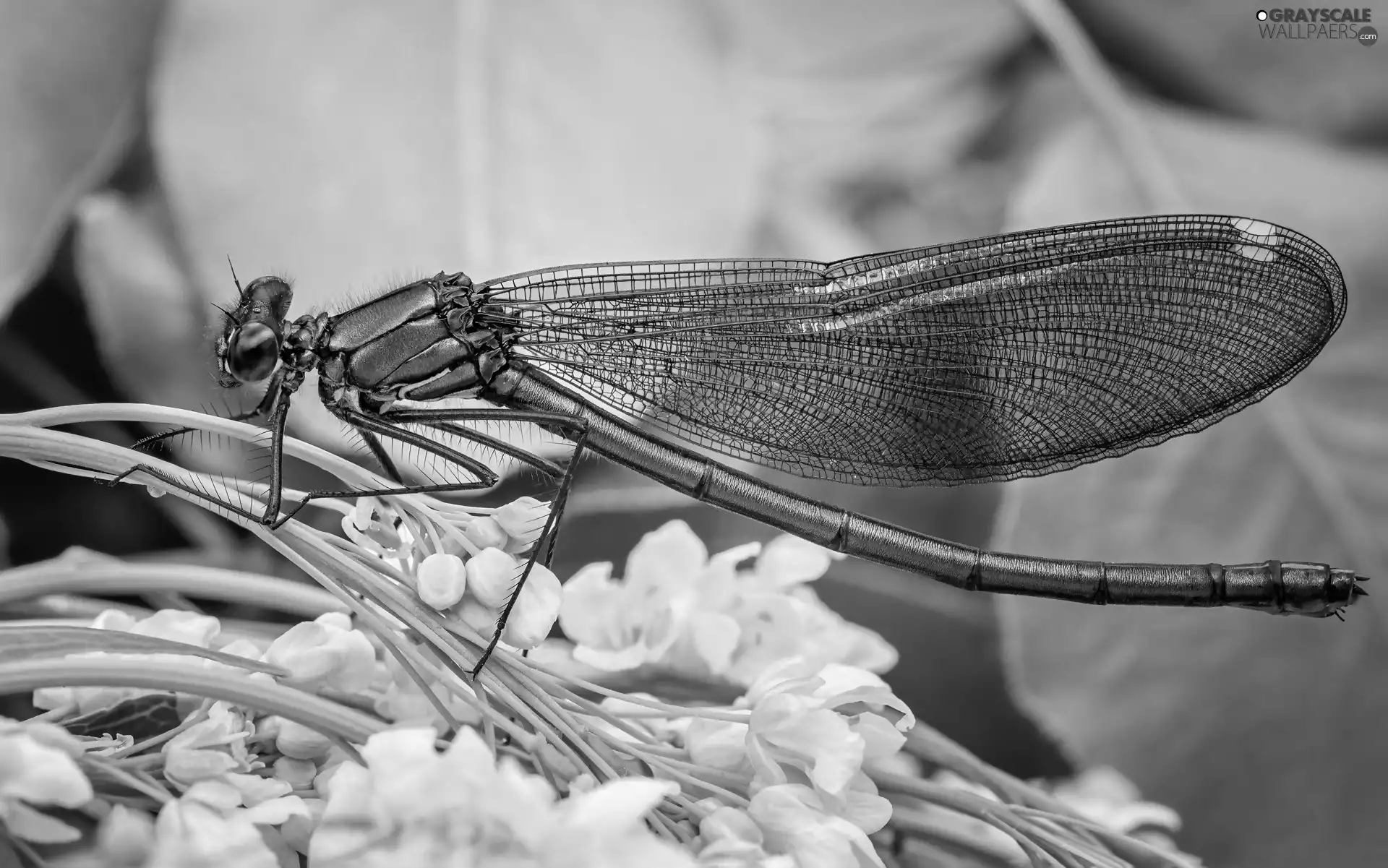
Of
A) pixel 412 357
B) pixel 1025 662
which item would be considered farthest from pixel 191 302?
pixel 1025 662

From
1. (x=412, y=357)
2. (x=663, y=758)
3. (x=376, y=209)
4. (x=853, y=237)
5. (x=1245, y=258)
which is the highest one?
(x=853, y=237)

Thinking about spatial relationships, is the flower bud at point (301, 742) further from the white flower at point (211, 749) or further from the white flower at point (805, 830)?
the white flower at point (805, 830)

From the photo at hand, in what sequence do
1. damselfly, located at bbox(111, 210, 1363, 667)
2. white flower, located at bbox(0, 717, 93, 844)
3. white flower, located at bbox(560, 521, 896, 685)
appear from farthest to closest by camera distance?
damselfly, located at bbox(111, 210, 1363, 667) < white flower, located at bbox(560, 521, 896, 685) < white flower, located at bbox(0, 717, 93, 844)

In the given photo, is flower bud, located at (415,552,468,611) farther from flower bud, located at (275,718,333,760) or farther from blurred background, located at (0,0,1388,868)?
blurred background, located at (0,0,1388,868)

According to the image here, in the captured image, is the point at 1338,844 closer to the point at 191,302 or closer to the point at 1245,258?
the point at 1245,258

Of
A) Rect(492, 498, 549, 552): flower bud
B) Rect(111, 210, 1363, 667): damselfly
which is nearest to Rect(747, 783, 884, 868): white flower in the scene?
Rect(492, 498, 549, 552): flower bud

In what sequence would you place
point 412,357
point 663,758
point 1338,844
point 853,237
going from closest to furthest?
point 663,758 → point 412,357 → point 1338,844 → point 853,237

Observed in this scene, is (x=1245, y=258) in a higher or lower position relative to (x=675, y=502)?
higher
